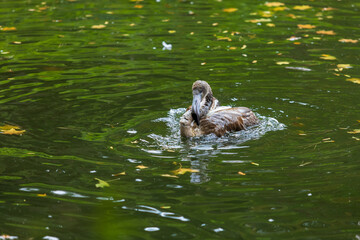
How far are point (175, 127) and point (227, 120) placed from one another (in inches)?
37.8

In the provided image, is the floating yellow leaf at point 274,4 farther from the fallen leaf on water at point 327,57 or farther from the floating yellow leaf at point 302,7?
the fallen leaf on water at point 327,57

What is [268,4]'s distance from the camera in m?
18.5

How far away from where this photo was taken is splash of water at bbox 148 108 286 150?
905 cm

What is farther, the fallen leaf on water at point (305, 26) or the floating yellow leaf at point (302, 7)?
the floating yellow leaf at point (302, 7)

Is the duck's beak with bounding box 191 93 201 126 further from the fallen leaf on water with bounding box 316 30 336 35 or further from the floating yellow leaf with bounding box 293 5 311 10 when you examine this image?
the floating yellow leaf with bounding box 293 5 311 10

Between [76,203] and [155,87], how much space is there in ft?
16.5

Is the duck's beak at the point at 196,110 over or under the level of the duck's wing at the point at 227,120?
over

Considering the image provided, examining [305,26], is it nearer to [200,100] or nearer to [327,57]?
[327,57]

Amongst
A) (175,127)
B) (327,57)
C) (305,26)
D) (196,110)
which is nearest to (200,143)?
(196,110)

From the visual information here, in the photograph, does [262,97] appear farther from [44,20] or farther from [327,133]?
[44,20]

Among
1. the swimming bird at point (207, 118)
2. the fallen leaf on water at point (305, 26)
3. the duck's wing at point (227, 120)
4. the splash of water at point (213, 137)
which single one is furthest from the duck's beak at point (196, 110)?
the fallen leaf on water at point (305, 26)

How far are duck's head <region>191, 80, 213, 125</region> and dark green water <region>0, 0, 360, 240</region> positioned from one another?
0.45 metres

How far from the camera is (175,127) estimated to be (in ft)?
33.0

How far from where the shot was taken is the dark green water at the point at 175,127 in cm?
679
